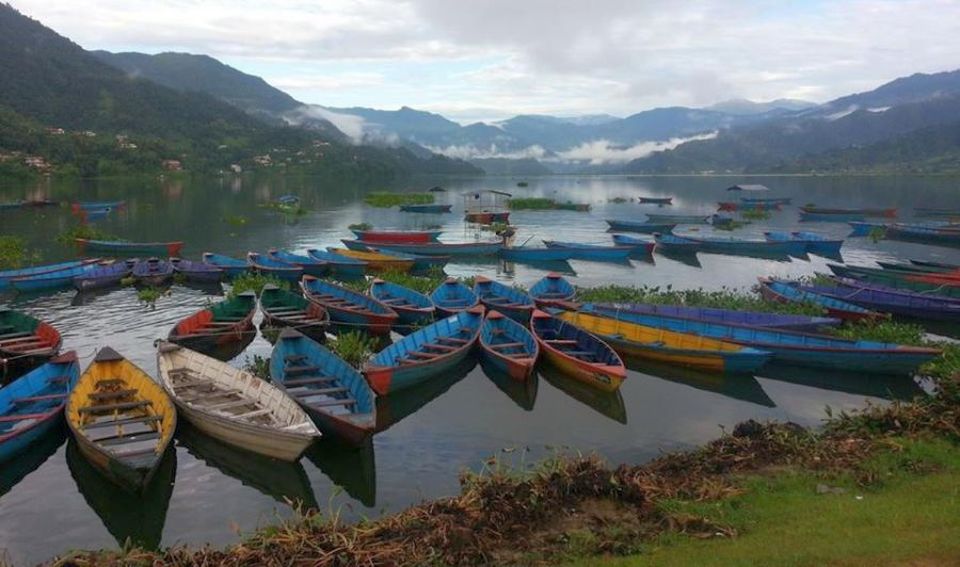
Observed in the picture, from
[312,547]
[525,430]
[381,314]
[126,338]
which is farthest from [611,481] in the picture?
[126,338]

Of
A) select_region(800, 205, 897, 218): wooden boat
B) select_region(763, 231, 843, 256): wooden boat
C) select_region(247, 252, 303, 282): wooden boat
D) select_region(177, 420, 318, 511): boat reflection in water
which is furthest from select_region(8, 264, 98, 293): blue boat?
select_region(800, 205, 897, 218): wooden boat

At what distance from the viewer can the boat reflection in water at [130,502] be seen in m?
11.7

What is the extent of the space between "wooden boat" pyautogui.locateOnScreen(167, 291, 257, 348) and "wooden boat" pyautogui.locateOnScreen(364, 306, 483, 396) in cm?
602

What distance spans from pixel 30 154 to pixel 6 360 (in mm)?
116915

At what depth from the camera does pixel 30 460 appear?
14094 mm

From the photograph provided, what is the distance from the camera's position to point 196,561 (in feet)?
28.4

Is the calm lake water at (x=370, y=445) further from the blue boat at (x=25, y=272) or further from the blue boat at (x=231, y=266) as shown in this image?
the blue boat at (x=231, y=266)

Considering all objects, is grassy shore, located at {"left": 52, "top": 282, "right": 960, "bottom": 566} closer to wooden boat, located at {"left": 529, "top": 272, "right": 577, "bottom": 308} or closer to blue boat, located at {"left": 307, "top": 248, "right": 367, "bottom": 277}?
wooden boat, located at {"left": 529, "top": 272, "right": 577, "bottom": 308}

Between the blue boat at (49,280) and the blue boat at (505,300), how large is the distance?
A: 64.4ft

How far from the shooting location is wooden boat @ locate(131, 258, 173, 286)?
31391 millimetres

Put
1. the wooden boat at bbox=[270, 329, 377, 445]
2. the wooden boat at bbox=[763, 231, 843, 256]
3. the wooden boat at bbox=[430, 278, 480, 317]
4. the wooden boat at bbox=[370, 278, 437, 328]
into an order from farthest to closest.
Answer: the wooden boat at bbox=[763, 231, 843, 256]
the wooden boat at bbox=[430, 278, 480, 317]
the wooden boat at bbox=[370, 278, 437, 328]
the wooden boat at bbox=[270, 329, 377, 445]

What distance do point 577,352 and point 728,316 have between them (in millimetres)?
6753

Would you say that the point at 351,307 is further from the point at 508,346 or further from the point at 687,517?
the point at 687,517

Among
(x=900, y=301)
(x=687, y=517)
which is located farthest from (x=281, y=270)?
(x=900, y=301)
